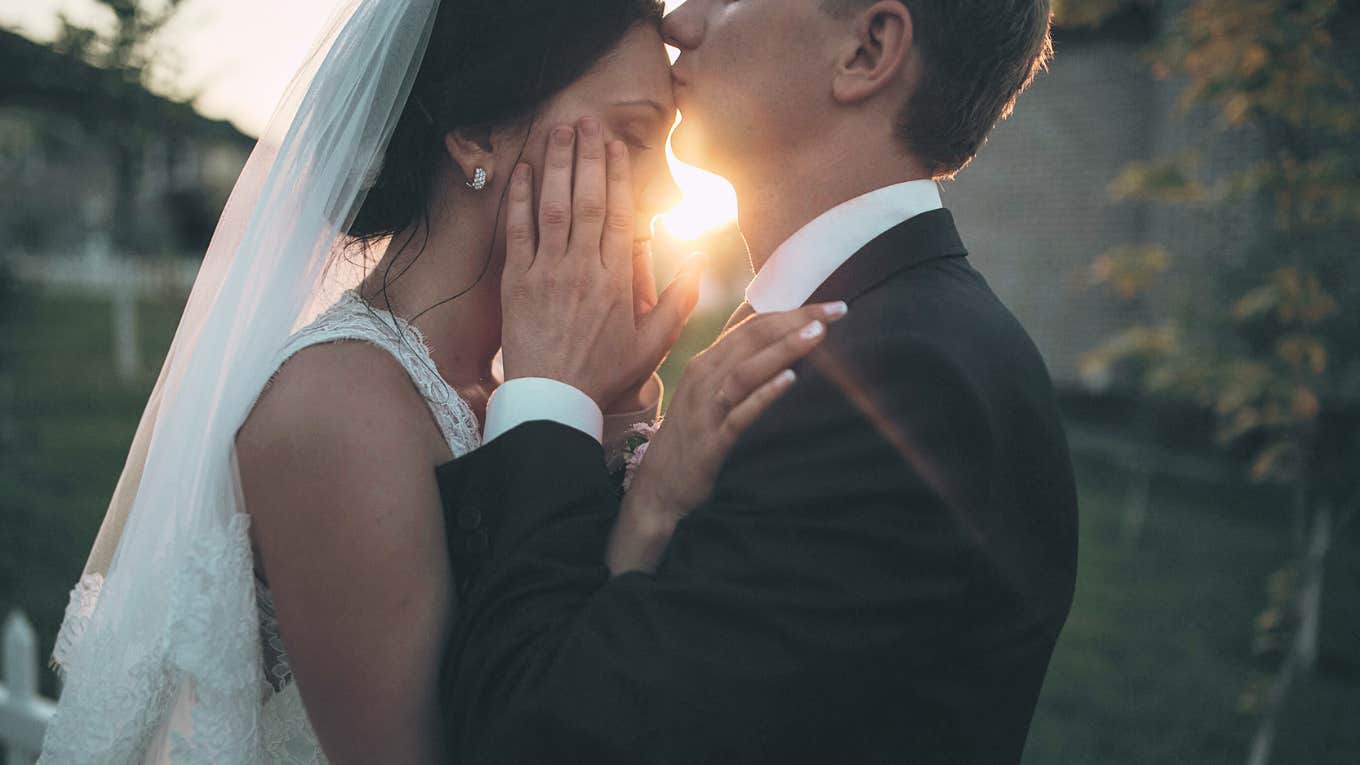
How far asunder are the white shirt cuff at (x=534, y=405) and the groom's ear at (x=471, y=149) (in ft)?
1.80

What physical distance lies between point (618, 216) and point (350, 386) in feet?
2.04

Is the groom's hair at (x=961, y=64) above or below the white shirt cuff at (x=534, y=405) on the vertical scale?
above

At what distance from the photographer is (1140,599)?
24.3ft

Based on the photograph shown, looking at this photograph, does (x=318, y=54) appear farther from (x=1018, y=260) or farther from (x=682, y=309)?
(x=1018, y=260)

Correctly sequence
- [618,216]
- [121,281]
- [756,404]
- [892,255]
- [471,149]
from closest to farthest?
1. [756,404]
2. [892,255]
3. [618,216]
4. [471,149]
5. [121,281]

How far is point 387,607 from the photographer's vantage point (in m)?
1.75

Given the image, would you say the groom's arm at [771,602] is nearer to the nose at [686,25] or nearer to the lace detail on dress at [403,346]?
the lace detail on dress at [403,346]

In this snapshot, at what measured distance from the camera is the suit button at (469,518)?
1.79 meters

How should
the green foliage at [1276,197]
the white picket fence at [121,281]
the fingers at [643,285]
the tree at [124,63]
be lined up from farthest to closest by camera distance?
the white picket fence at [121,281]
the green foliage at [1276,197]
the tree at [124,63]
the fingers at [643,285]

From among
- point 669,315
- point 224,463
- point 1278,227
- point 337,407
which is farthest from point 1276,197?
point 224,463

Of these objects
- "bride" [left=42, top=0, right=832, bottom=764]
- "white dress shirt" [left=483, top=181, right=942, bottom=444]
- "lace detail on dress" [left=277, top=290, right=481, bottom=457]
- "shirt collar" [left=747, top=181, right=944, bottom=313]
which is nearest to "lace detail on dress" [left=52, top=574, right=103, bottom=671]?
"bride" [left=42, top=0, right=832, bottom=764]

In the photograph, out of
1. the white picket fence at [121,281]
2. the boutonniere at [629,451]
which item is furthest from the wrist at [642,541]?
the white picket fence at [121,281]

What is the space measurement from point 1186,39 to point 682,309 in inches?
124

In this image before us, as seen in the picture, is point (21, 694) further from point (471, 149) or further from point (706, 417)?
point (706, 417)
